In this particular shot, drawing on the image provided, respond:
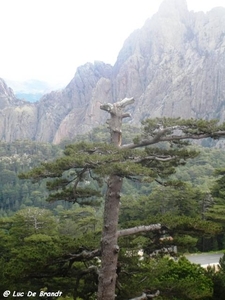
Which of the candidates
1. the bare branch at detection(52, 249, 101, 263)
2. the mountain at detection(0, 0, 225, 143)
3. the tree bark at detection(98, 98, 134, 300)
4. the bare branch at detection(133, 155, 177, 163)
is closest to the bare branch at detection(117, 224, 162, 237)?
the tree bark at detection(98, 98, 134, 300)

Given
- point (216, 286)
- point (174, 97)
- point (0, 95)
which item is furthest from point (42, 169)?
point (0, 95)

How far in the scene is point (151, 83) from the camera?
93250 millimetres

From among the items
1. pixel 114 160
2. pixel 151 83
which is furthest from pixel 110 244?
pixel 151 83

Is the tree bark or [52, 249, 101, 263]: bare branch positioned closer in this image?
the tree bark

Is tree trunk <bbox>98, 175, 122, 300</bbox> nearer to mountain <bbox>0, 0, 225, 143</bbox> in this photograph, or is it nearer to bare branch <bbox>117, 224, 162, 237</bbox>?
bare branch <bbox>117, 224, 162, 237</bbox>

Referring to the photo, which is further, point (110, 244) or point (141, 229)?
point (141, 229)

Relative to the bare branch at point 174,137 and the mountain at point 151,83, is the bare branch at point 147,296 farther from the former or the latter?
the mountain at point 151,83

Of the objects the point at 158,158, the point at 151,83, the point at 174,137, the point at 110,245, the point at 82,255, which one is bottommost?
the point at 82,255

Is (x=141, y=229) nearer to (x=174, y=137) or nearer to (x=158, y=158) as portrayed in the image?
(x=158, y=158)

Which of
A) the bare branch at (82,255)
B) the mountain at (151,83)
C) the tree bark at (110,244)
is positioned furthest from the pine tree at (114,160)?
the mountain at (151,83)

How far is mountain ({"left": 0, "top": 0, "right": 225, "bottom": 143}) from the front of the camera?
82312 mm

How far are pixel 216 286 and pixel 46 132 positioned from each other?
107292 millimetres

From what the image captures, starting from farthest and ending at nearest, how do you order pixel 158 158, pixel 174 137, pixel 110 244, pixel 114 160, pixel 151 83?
1. pixel 151 83
2. pixel 158 158
3. pixel 174 137
4. pixel 110 244
5. pixel 114 160

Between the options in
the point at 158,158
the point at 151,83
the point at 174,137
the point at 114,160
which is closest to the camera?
the point at 114,160
